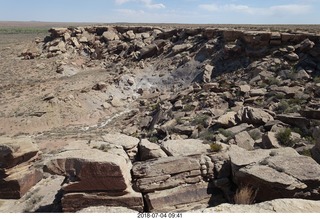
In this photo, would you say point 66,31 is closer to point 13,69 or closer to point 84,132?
point 13,69

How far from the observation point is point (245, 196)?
24.5ft

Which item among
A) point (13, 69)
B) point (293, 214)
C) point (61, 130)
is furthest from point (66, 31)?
point (293, 214)

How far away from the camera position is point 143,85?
93.7 feet

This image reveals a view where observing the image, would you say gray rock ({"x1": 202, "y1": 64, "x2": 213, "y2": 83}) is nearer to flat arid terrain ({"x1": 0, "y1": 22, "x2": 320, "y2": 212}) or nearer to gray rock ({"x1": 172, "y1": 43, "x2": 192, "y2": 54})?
flat arid terrain ({"x1": 0, "y1": 22, "x2": 320, "y2": 212})

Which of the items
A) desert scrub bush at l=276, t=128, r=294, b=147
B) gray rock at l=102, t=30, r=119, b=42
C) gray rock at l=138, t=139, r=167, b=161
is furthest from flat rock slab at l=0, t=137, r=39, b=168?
gray rock at l=102, t=30, r=119, b=42

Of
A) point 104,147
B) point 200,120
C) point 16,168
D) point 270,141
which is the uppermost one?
point 104,147

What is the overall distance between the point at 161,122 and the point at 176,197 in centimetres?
1112

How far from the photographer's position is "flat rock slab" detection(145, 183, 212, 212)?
811cm

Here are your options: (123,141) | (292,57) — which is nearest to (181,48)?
(292,57)

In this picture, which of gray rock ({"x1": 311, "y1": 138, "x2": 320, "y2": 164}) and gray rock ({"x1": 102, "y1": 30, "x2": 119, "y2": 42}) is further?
gray rock ({"x1": 102, "y1": 30, "x2": 119, "y2": 42})

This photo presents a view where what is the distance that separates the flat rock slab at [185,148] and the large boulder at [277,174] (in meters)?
0.99

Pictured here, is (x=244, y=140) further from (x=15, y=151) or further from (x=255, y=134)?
(x=15, y=151)

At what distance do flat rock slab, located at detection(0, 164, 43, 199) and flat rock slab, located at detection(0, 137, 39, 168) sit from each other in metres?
0.26

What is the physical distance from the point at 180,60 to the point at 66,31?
2288 cm
